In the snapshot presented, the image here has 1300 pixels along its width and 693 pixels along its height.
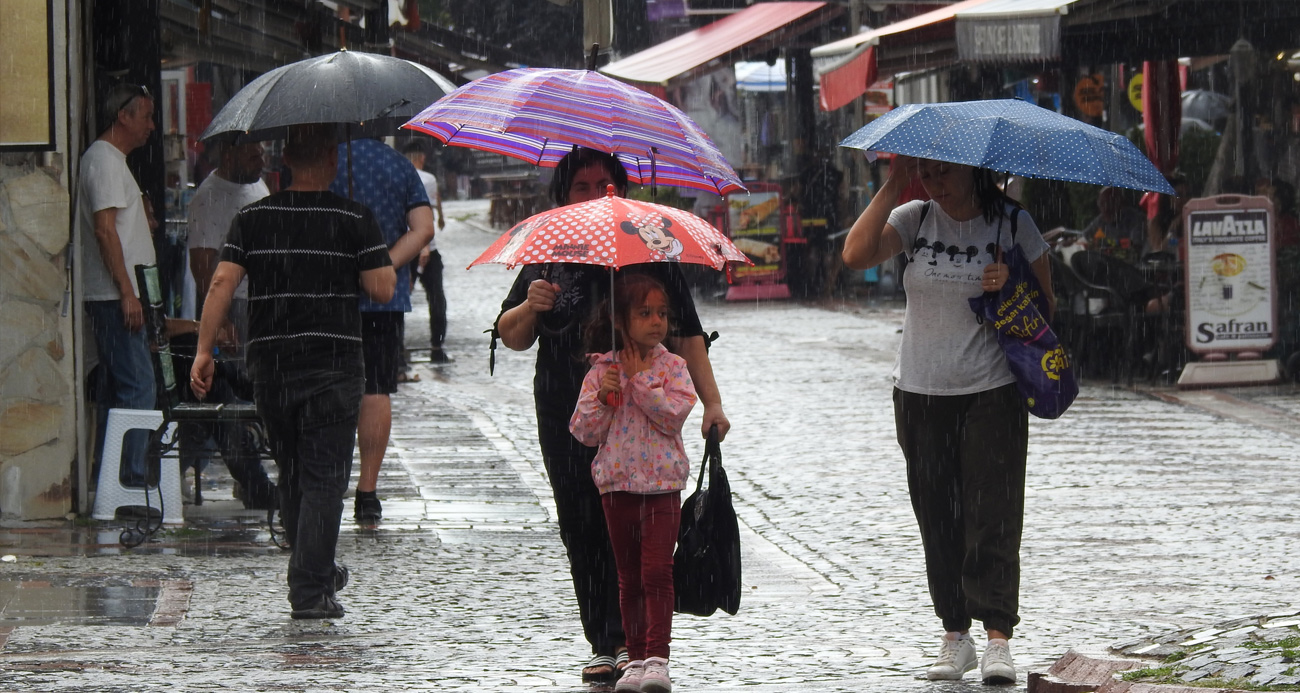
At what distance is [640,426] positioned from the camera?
5.45 m

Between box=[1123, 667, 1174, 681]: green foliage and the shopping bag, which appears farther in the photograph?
the shopping bag

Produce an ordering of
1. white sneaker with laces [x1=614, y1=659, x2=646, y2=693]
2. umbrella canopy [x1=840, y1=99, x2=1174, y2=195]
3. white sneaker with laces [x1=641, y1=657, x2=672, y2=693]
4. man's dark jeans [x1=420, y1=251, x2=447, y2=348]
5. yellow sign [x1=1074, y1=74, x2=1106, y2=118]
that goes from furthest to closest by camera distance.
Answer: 1. yellow sign [x1=1074, y1=74, x2=1106, y2=118]
2. man's dark jeans [x1=420, y1=251, x2=447, y2=348]
3. umbrella canopy [x1=840, y1=99, x2=1174, y2=195]
4. white sneaker with laces [x1=614, y1=659, x2=646, y2=693]
5. white sneaker with laces [x1=641, y1=657, x2=672, y2=693]

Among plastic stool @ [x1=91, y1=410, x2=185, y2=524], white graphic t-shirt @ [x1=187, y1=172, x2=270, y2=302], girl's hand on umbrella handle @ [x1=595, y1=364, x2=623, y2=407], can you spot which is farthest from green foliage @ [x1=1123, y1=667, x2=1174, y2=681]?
white graphic t-shirt @ [x1=187, y1=172, x2=270, y2=302]

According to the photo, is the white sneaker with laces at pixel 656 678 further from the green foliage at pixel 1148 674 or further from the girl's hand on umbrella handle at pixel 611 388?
the green foliage at pixel 1148 674

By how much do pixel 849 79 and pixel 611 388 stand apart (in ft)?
35.3

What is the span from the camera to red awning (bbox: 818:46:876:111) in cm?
1530

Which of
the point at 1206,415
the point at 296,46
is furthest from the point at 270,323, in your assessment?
the point at 1206,415

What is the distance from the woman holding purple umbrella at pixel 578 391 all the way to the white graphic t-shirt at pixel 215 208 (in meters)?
4.38

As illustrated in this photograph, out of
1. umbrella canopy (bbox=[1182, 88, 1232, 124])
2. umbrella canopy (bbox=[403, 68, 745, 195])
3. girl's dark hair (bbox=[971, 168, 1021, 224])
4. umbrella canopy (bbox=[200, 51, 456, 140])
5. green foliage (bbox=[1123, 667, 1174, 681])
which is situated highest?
umbrella canopy (bbox=[1182, 88, 1232, 124])

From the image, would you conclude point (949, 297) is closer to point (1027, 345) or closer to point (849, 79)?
point (1027, 345)

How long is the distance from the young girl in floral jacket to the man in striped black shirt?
1497 mm

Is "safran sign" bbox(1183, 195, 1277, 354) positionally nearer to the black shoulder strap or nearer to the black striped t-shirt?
the black shoulder strap

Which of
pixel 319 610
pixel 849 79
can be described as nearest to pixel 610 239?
pixel 319 610

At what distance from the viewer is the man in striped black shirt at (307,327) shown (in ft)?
21.7
